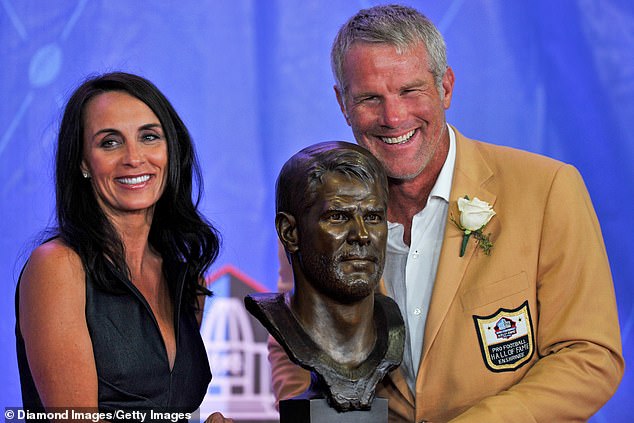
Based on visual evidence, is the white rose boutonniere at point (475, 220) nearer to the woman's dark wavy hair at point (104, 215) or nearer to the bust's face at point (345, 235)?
the bust's face at point (345, 235)

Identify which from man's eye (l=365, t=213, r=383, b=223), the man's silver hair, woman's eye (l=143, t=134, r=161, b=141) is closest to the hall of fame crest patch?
man's eye (l=365, t=213, r=383, b=223)

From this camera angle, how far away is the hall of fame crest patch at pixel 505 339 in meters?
3.34

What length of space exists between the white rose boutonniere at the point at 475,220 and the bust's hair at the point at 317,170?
1.38 feet

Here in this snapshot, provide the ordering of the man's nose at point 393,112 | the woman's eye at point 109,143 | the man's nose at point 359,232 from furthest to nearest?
the man's nose at point 393,112
the woman's eye at point 109,143
the man's nose at point 359,232

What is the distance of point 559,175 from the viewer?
3.49 metres

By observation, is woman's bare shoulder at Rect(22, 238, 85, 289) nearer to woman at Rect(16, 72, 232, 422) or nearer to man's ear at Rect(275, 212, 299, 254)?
woman at Rect(16, 72, 232, 422)

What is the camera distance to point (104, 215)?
3.38 meters

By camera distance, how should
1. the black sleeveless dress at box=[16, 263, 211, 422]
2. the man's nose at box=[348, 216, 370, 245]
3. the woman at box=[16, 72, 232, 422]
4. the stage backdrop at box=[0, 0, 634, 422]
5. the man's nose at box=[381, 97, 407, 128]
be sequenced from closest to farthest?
1. the man's nose at box=[348, 216, 370, 245]
2. the woman at box=[16, 72, 232, 422]
3. the black sleeveless dress at box=[16, 263, 211, 422]
4. the man's nose at box=[381, 97, 407, 128]
5. the stage backdrop at box=[0, 0, 634, 422]

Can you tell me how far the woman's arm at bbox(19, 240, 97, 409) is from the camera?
10.1ft

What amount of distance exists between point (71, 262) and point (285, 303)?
717 millimetres

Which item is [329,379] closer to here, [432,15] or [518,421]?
[518,421]

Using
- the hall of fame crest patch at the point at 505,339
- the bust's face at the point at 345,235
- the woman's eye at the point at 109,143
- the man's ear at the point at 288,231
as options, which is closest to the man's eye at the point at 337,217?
the bust's face at the point at 345,235

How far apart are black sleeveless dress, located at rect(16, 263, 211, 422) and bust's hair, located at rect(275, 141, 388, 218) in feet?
2.13

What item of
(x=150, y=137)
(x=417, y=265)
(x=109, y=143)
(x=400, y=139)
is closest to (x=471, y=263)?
Answer: (x=417, y=265)
